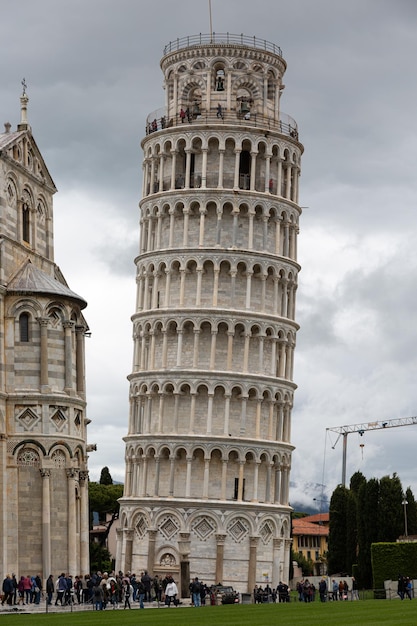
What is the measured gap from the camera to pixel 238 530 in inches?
3858

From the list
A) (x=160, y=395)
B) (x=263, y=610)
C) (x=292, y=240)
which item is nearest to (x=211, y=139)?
(x=292, y=240)

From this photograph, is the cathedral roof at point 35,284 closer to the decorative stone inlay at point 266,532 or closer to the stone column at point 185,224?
the stone column at point 185,224

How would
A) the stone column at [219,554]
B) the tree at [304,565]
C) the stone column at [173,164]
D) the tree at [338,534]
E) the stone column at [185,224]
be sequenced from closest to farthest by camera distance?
the stone column at [219,554]
the stone column at [185,224]
the stone column at [173,164]
the tree at [338,534]
the tree at [304,565]

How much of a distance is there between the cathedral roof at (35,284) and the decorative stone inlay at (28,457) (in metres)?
7.13

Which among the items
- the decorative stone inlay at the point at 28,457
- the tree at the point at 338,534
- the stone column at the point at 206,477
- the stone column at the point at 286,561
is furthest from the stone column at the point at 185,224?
the decorative stone inlay at the point at 28,457

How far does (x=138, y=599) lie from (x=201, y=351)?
2981cm

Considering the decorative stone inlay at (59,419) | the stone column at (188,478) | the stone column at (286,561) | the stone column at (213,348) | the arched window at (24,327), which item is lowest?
the stone column at (286,561)

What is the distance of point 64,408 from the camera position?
65.4m

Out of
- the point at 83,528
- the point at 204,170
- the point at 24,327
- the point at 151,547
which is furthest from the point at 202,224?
the point at 83,528

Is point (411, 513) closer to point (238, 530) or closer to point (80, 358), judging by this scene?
point (238, 530)

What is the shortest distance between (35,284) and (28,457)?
8.00 meters

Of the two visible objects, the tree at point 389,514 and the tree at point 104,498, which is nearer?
the tree at point 389,514

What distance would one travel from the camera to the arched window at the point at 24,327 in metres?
65.7

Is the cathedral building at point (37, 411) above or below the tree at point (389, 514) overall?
above
